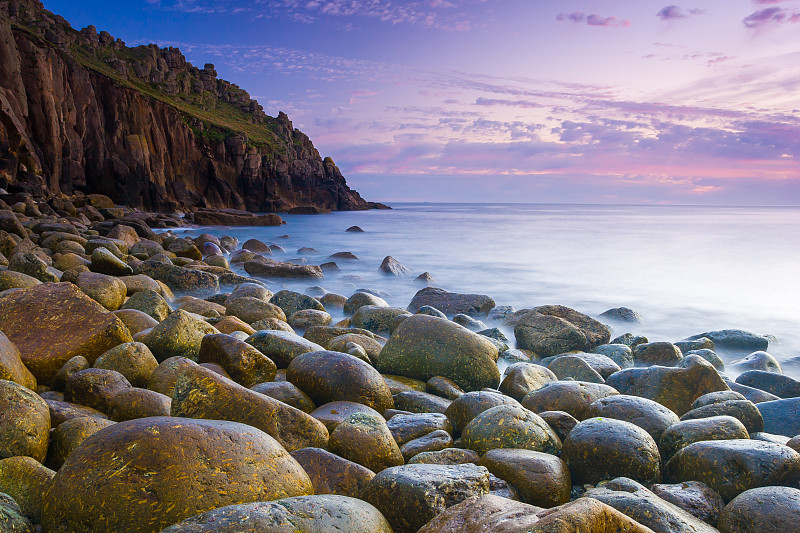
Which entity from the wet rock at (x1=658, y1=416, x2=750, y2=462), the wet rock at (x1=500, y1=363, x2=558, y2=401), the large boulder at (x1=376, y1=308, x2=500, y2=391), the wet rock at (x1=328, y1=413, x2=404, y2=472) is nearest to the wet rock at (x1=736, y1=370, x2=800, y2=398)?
the wet rock at (x1=500, y1=363, x2=558, y2=401)

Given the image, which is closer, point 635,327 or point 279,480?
point 279,480

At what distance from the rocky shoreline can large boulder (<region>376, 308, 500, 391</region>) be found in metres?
0.01

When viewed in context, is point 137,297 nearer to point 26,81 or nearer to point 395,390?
point 395,390

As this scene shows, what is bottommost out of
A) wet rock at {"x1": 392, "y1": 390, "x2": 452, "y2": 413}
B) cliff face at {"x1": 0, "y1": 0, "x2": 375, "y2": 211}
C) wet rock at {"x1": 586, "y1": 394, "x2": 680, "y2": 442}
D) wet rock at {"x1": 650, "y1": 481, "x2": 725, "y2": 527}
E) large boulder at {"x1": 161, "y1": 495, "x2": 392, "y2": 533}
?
wet rock at {"x1": 392, "y1": 390, "x2": 452, "y2": 413}

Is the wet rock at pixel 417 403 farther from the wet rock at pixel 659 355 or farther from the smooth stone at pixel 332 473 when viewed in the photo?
the wet rock at pixel 659 355

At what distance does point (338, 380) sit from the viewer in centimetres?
348

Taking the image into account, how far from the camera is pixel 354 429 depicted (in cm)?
274

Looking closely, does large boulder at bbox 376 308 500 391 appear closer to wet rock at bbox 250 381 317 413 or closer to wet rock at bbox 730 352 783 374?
wet rock at bbox 250 381 317 413

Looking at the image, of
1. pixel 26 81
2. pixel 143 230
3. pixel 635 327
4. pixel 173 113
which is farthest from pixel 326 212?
pixel 635 327

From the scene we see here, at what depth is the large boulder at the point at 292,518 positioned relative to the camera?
1.61 m

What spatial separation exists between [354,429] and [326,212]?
189 ft

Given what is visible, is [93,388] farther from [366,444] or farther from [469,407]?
[469,407]

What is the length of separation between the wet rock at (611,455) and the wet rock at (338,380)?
1.31 m

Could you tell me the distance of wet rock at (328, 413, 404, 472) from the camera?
2655mm
